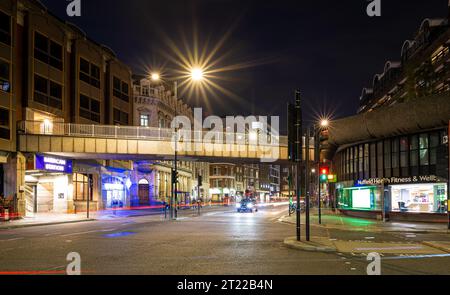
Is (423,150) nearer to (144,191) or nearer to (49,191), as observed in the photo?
(49,191)

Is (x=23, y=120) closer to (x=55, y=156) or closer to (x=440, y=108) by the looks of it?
(x=55, y=156)

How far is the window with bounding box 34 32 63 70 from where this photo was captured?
42.6 m

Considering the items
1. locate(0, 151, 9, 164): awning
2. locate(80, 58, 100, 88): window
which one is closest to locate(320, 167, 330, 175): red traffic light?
locate(0, 151, 9, 164): awning

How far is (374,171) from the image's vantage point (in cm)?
3844

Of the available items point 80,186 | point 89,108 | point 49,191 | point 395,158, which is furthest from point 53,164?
point 395,158

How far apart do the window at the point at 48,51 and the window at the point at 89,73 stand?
14.6 ft

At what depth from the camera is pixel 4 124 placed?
37.6 meters

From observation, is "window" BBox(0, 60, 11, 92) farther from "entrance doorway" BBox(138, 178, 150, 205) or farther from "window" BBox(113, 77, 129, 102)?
"entrance doorway" BBox(138, 178, 150, 205)

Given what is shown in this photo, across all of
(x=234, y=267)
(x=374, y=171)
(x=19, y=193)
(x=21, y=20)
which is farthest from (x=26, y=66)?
(x=234, y=267)

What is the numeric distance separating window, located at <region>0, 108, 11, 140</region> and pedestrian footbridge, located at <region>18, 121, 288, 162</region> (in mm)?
1163

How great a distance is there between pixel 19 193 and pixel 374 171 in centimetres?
2759

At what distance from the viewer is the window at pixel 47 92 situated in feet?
139
